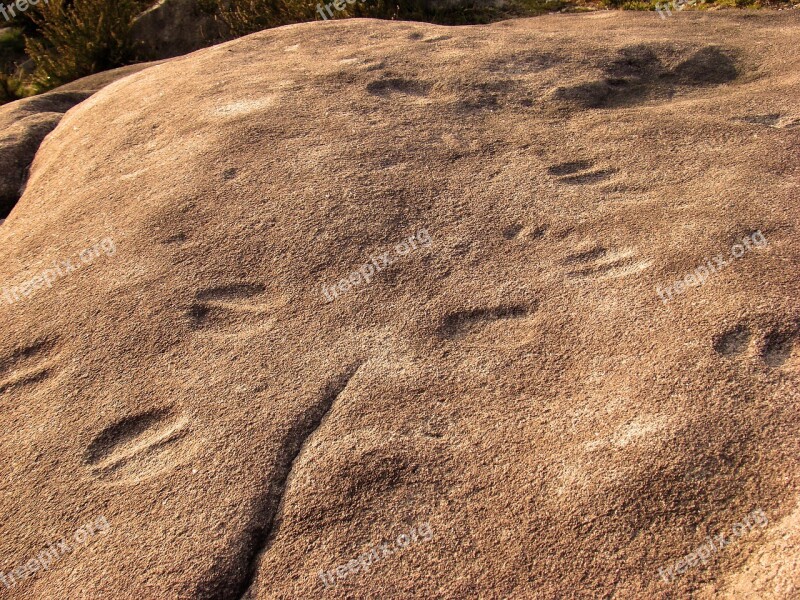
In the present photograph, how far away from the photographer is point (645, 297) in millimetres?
2148

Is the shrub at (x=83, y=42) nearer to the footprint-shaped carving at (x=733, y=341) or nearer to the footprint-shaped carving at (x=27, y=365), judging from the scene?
the footprint-shaped carving at (x=27, y=365)

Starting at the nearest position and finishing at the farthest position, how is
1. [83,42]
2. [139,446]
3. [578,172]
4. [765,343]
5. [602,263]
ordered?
[765,343], [139,446], [602,263], [578,172], [83,42]

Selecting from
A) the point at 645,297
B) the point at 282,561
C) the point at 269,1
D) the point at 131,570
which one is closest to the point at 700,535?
the point at 645,297

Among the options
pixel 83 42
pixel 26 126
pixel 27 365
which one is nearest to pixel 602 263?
pixel 27 365

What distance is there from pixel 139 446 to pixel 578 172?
6.06 ft

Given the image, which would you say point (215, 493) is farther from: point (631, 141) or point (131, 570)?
point (631, 141)

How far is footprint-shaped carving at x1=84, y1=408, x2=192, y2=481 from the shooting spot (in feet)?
6.40

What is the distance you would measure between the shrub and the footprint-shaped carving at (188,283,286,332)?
5.45 metres

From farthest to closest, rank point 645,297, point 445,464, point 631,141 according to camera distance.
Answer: point 631,141 → point 645,297 → point 445,464

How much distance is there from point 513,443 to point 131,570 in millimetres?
980

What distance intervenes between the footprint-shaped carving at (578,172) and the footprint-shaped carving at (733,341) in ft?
3.12

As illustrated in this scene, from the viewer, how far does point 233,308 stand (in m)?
2.39

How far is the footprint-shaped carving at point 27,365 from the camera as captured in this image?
2.32 meters

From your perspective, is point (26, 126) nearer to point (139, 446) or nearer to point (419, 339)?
point (139, 446)
